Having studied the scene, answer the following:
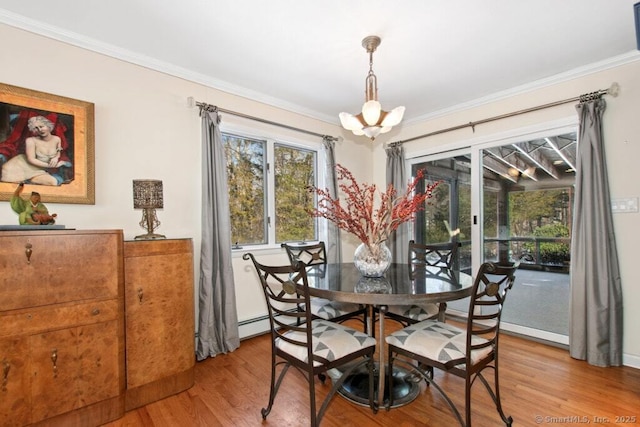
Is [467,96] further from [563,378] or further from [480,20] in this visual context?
[563,378]

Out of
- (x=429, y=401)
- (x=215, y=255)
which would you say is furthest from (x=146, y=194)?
(x=429, y=401)

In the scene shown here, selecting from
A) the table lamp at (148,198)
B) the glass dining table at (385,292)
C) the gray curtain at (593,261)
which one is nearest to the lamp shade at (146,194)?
the table lamp at (148,198)

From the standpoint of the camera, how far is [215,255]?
2.68 m

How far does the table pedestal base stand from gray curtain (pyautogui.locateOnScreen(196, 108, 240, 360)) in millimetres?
1199

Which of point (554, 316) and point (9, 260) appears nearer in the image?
point (9, 260)

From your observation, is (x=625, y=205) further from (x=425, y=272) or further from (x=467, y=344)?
(x=467, y=344)

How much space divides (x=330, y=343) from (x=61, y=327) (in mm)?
1513

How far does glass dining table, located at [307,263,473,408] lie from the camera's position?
1.56m

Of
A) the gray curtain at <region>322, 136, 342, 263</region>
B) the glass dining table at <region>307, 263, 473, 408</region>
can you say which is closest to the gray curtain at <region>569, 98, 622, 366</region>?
the glass dining table at <region>307, 263, 473, 408</region>

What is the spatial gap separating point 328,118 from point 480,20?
2046 millimetres

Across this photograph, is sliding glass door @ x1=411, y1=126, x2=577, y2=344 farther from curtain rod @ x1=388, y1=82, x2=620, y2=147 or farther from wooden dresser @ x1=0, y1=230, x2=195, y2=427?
wooden dresser @ x1=0, y1=230, x2=195, y2=427

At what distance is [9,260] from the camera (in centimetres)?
153

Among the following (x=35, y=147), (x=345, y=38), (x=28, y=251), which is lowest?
(x=28, y=251)

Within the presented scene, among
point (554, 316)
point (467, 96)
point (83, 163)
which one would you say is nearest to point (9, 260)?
point (83, 163)
